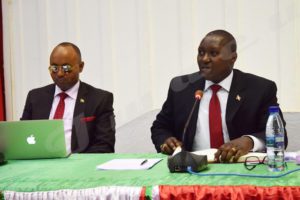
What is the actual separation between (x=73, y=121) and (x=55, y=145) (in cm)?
69

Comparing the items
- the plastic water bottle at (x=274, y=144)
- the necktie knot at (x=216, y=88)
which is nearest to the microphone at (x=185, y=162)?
the plastic water bottle at (x=274, y=144)

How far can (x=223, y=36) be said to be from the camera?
2.37 meters

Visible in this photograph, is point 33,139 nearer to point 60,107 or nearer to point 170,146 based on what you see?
point 170,146

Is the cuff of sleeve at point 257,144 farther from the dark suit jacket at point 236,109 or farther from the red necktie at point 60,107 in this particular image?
the red necktie at point 60,107

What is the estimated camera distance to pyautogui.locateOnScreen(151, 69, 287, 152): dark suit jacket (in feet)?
7.54

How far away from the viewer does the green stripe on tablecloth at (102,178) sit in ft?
4.57

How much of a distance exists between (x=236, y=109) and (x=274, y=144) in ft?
2.26

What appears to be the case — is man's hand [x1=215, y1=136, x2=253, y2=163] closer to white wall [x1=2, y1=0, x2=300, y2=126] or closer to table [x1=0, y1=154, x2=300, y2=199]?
table [x1=0, y1=154, x2=300, y2=199]

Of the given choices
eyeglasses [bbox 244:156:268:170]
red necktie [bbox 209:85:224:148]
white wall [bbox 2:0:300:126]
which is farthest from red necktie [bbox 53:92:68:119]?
eyeglasses [bbox 244:156:268:170]

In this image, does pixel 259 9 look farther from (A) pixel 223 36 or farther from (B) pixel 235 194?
(B) pixel 235 194

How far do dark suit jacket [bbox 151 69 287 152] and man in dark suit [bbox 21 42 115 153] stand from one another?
40 cm

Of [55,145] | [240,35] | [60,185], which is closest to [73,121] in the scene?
[55,145]

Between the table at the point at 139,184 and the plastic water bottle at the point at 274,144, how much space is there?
0.05 m

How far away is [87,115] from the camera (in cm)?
274
